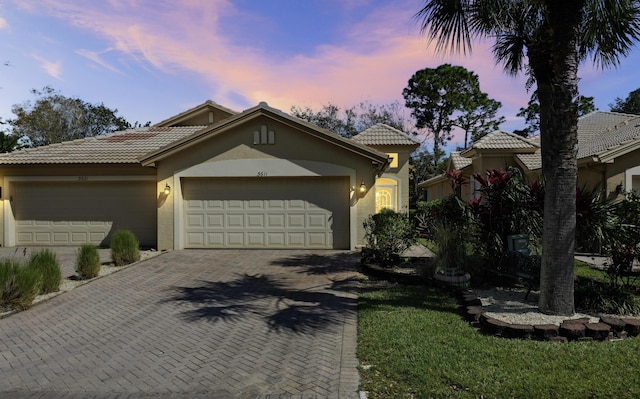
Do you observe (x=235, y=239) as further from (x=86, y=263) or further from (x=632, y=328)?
(x=632, y=328)

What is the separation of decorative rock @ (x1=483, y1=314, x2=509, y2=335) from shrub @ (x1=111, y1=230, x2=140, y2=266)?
9362mm

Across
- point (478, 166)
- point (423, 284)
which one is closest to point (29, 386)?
point (423, 284)

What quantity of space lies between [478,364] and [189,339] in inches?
143

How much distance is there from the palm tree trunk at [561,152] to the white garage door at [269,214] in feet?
25.6

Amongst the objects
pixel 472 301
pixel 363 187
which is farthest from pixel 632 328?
pixel 363 187

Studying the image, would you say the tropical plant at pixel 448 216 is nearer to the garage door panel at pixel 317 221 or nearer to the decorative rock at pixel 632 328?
the decorative rock at pixel 632 328

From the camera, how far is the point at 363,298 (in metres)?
7.18

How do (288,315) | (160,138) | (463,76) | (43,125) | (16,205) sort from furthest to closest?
(463,76) → (43,125) → (160,138) → (16,205) → (288,315)

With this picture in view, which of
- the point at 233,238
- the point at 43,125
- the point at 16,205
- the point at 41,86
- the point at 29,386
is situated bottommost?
Answer: the point at 29,386

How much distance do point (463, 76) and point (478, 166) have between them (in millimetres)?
25378


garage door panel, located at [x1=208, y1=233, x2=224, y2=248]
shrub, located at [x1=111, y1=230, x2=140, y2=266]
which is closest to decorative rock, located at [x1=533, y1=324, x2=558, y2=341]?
shrub, located at [x1=111, y1=230, x2=140, y2=266]

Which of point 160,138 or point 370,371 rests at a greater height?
point 160,138

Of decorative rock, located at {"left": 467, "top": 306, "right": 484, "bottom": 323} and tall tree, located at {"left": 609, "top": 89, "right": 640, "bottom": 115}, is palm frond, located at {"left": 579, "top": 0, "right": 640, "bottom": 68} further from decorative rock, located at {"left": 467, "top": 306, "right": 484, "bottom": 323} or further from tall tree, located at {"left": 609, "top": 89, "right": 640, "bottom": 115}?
tall tree, located at {"left": 609, "top": 89, "right": 640, "bottom": 115}

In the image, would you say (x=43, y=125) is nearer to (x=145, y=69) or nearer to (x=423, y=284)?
(x=145, y=69)
